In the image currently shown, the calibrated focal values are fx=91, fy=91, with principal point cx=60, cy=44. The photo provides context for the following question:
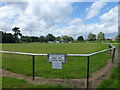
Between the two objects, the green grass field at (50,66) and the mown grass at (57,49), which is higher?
the mown grass at (57,49)

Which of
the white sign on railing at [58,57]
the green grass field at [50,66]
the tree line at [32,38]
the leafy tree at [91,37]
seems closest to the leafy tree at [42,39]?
the tree line at [32,38]

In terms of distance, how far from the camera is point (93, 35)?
8969 centimetres

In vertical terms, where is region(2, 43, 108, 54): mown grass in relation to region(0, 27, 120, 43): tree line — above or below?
below

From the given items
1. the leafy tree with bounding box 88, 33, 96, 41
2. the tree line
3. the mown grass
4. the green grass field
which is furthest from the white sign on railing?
the leafy tree with bounding box 88, 33, 96, 41

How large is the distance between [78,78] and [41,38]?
97904mm

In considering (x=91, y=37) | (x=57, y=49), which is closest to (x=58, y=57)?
(x=57, y=49)

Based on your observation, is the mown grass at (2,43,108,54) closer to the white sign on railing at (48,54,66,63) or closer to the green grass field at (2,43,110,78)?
the green grass field at (2,43,110,78)

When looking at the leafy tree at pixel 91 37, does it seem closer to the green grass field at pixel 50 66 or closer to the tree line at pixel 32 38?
the tree line at pixel 32 38

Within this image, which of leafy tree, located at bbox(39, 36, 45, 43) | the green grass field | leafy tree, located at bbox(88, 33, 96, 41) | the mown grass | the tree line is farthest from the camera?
leafy tree, located at bbox(39, 36, 45, 43)

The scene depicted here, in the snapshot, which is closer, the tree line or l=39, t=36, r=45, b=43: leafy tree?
the tree line

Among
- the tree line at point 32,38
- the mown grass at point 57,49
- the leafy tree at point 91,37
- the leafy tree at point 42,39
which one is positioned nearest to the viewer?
the mown grass at point 57,49

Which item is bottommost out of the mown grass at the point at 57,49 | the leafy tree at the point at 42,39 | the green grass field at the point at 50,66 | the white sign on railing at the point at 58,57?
the green grass field at the point at 50,66

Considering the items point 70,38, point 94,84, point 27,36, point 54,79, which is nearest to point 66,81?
point 54,79

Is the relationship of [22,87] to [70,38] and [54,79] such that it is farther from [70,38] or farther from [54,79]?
[70,38]
